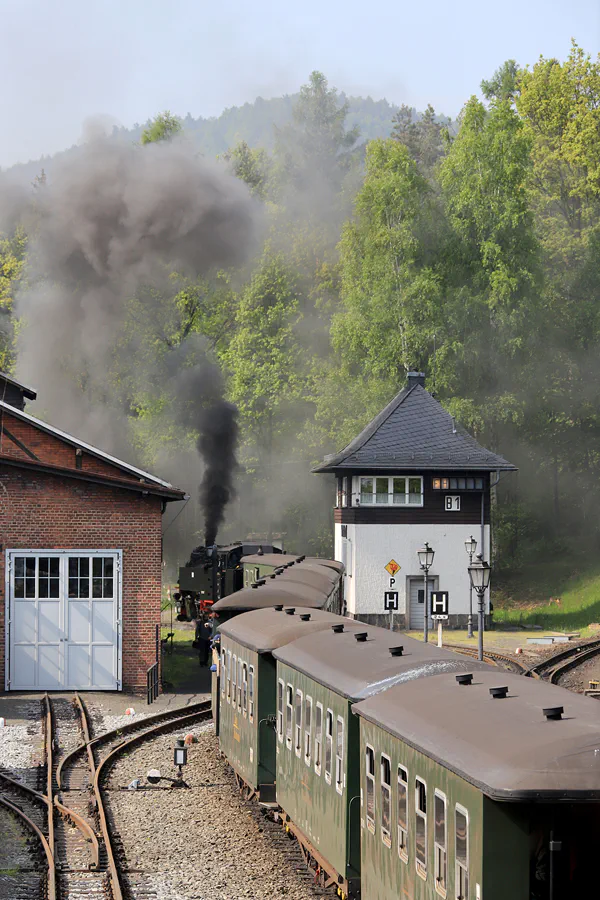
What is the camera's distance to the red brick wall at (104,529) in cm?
2234

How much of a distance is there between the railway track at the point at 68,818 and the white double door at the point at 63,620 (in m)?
2.73

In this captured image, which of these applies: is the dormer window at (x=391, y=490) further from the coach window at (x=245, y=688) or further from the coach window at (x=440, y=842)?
the coach window at (x=440, y=842)

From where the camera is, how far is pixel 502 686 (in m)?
7.62

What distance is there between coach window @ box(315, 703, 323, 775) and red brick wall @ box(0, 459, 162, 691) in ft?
41.6

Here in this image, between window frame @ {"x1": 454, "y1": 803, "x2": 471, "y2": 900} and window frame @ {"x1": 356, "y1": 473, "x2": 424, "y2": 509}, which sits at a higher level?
window frame @ {"x1": 356, "y1": 473, "x2": 424, "y2": 509}

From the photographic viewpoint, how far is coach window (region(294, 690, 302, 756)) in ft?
35.2

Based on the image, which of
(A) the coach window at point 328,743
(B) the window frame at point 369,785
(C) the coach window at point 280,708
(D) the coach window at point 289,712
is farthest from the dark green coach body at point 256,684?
(B) the window frame at point 369,785

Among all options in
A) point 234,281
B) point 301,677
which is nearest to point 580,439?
point 234,281

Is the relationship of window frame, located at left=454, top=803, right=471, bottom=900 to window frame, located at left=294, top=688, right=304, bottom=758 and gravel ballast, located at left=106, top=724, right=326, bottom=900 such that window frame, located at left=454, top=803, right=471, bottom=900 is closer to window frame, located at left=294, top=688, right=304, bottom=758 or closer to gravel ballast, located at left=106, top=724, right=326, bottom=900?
gravel ballast, located at left=106, top=724, right=326, bottom=900

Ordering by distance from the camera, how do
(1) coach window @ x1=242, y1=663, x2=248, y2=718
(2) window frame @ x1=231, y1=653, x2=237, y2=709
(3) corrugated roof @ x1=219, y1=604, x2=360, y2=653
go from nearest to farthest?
1. (3) corrugated roof @ x1=219, y1=604, x2=360, y2=653
2. (1) coach window @ x1=242, y1=663, x2=248, y2=718
3. (2) window frame @ x1=231, y1=653, x2=237, y2=709

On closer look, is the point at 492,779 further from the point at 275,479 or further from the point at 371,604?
the point at 275,479

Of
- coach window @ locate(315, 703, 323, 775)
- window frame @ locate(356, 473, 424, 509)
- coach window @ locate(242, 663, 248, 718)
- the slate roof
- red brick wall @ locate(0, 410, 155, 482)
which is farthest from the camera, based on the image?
window frame @ locate(356, 473, 424, 509)

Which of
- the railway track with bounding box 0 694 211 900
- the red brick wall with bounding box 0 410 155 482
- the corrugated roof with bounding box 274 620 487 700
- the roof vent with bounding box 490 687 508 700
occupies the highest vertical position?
the red brick wall with bounding box 0 410 155 482

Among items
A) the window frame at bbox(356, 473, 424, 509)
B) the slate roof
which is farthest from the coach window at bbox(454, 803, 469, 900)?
the window frame at bbox(356, 473, 424, 509)
